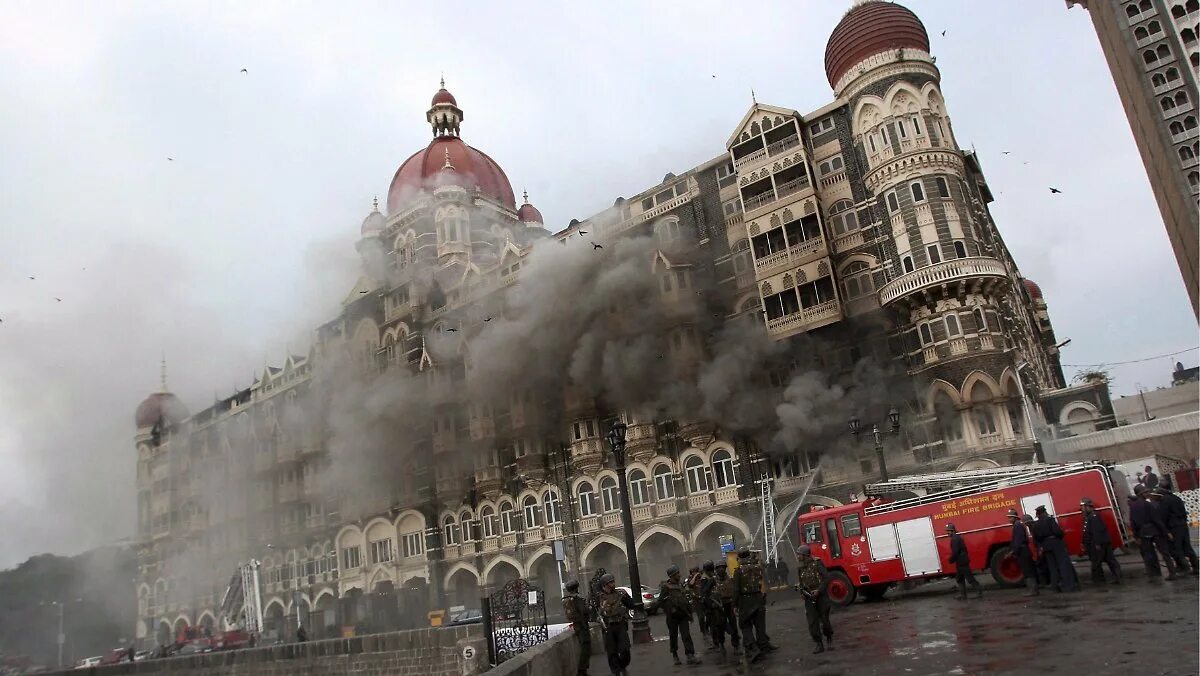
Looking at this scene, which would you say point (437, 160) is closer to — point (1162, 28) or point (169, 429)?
point (169, 429)

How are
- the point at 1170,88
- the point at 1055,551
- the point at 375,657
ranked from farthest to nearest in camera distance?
the point at 375,657 → the point at 1170,88 → the point at 1055,551

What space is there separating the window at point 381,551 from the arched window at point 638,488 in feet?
60.7

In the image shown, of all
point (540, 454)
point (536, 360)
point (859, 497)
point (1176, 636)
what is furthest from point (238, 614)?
point (1176, 636)

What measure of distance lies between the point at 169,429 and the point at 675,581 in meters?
69.2

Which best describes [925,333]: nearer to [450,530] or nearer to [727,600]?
[727,600]

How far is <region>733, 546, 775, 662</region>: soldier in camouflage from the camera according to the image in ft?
42.2

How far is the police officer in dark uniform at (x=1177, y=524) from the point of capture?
14.2 metres

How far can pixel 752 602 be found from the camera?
12992 millimetres

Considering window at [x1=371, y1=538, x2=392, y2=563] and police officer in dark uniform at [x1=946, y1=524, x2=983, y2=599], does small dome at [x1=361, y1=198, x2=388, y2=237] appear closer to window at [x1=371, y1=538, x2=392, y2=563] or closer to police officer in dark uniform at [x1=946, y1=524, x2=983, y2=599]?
window at [x1=371, y1=538, x2=392, y2=563]

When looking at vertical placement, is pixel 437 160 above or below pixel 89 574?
above

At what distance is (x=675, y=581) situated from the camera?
50.8 feet

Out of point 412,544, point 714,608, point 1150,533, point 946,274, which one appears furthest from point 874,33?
point 412,544

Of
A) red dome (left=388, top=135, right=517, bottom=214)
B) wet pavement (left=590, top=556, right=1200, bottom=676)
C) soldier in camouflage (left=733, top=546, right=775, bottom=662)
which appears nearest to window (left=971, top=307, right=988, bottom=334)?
wet pavement (left=590, top=556, right=1200, bottom=676)

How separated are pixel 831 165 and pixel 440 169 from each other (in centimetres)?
2828
